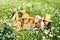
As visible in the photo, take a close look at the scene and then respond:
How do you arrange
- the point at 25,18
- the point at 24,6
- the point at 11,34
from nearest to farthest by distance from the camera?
1. the point at 11,34
2. the point at 25,18
3. the point at 24,6

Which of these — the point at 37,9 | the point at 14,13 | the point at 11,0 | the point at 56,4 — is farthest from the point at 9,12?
the point at 56,4

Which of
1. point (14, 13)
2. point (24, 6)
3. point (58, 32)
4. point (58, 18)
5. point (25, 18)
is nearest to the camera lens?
point (58, 32)

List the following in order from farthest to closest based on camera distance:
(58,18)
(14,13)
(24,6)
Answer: (24,6), (14,13), (58,18)

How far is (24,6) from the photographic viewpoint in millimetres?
13375

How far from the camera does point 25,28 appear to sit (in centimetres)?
1084

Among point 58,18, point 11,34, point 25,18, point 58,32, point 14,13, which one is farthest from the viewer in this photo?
point 14,13

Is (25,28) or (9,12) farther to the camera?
(9,12)

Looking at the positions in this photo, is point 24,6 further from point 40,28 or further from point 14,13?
point 40,28

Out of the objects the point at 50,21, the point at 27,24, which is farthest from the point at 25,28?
the point at 50,21

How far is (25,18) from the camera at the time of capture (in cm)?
1129

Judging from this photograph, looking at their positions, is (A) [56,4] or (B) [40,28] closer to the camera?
(B) [40,28]

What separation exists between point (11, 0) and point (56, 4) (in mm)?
2346

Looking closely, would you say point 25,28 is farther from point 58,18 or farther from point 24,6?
point 24,6

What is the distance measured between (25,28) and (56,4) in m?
4.32
